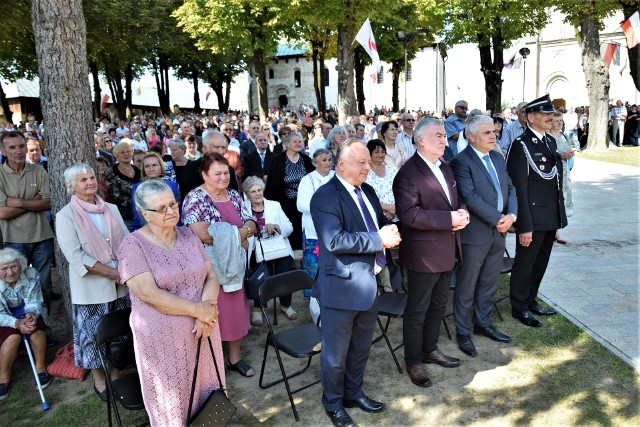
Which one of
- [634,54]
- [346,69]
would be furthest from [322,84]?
[634,54]

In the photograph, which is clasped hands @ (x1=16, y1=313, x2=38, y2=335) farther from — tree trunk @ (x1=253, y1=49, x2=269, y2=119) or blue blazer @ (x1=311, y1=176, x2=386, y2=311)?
tree trunk @ (x1=253, y1=49, x2=269, y2=119)

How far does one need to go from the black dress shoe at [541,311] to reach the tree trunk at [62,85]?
489 cm

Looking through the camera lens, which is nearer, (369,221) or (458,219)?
(369,221)

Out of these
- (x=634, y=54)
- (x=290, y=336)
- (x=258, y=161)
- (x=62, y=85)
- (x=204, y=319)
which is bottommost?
(x=290, y=336)

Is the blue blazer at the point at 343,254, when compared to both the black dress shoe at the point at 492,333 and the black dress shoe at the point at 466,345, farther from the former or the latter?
the black dress shoe at the point at 492,333

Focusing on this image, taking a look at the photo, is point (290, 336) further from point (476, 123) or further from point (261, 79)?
point (261, 79)

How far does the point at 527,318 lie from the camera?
4.82 m

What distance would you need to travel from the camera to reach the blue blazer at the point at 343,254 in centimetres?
303

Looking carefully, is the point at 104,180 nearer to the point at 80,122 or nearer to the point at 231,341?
the point at 80,122

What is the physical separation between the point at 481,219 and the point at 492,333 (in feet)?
4.02

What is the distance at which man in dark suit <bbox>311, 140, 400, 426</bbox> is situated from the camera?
302 cm

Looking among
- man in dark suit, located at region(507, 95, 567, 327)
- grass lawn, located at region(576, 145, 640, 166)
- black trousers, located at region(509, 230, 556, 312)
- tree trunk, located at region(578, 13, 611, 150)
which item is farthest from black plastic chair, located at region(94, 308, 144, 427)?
tree trunk, located at region(578, 13, 611, 150)

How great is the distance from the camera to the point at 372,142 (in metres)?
5.47

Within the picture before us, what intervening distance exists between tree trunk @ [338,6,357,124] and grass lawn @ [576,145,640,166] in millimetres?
8859
